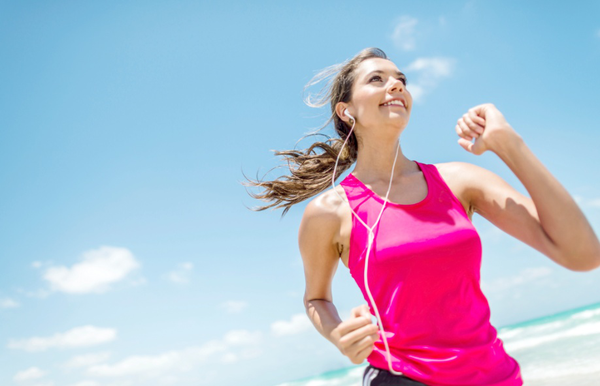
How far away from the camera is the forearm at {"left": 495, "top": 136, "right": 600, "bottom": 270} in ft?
6.64

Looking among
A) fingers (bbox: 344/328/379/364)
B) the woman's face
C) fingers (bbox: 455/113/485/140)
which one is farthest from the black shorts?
the woman's face

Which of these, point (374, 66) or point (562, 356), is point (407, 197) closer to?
point (374, 66)

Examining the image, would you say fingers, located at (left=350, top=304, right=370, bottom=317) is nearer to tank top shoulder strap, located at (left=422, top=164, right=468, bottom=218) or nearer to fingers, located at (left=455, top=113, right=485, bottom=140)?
tank top shoulder strap, located at (left=422, top=164, right=468, bottom=218)

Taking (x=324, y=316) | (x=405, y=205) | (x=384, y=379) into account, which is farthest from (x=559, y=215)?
(x=324, y=316)

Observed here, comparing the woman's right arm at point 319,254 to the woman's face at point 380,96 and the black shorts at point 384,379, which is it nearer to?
the black shorts at point 384,379

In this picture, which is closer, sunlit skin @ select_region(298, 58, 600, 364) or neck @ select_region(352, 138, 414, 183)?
sunlit skin @ select_region(298, 58, 600, 364)

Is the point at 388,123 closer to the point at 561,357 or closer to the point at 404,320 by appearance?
the point at 404,320

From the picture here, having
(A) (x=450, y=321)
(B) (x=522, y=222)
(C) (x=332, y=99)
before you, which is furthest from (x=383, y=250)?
(C) (x=332, y=99)

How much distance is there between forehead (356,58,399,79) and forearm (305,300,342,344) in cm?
131

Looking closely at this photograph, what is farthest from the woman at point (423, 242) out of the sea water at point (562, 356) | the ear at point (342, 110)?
the sea water at point (562, 356)

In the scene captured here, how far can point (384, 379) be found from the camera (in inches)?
88.7

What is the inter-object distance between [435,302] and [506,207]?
535mm

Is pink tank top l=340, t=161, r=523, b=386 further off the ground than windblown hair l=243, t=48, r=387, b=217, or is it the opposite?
windblown hair l=243, t=48, r=387, b=217

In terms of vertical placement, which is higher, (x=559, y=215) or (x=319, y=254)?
(x=319, y=254)
